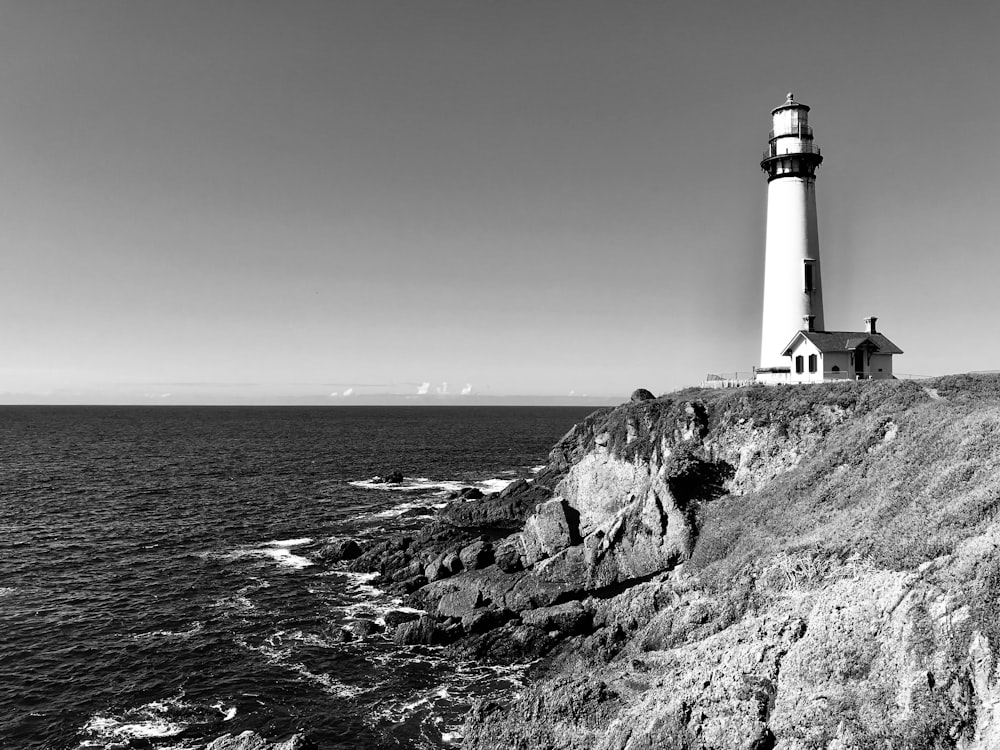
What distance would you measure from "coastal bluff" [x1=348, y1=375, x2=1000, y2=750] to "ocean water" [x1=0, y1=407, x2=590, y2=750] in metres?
3.42

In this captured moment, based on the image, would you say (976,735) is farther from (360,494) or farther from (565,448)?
(360,494)

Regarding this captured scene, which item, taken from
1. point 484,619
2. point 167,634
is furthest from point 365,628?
point 167,634

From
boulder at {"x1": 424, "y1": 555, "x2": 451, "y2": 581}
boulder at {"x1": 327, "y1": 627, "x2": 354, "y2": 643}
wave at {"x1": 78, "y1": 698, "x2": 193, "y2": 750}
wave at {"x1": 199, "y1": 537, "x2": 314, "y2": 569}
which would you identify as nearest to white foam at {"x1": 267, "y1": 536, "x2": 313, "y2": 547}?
wave at {"x1": 199, "y1": 537, "x2": 314, "y2": 569}

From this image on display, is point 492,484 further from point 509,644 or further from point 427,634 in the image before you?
point 509,644

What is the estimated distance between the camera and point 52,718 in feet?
84.8

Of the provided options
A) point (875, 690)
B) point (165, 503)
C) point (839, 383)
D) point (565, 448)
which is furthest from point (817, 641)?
point (165, 503)

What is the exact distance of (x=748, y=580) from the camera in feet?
87.9

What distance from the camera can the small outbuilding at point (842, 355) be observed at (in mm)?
45906

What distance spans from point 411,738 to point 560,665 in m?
7.86

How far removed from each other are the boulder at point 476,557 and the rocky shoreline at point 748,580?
0.41 feet

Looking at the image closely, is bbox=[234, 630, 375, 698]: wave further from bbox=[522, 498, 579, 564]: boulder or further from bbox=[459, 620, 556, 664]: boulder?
bbox=[522, 498, 579, 564]: boulder

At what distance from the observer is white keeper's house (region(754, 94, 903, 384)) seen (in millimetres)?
49812

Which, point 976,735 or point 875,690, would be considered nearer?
point 976,735

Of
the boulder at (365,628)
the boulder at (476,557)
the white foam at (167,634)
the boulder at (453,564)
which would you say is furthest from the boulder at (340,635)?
the boulder at (476,557)
